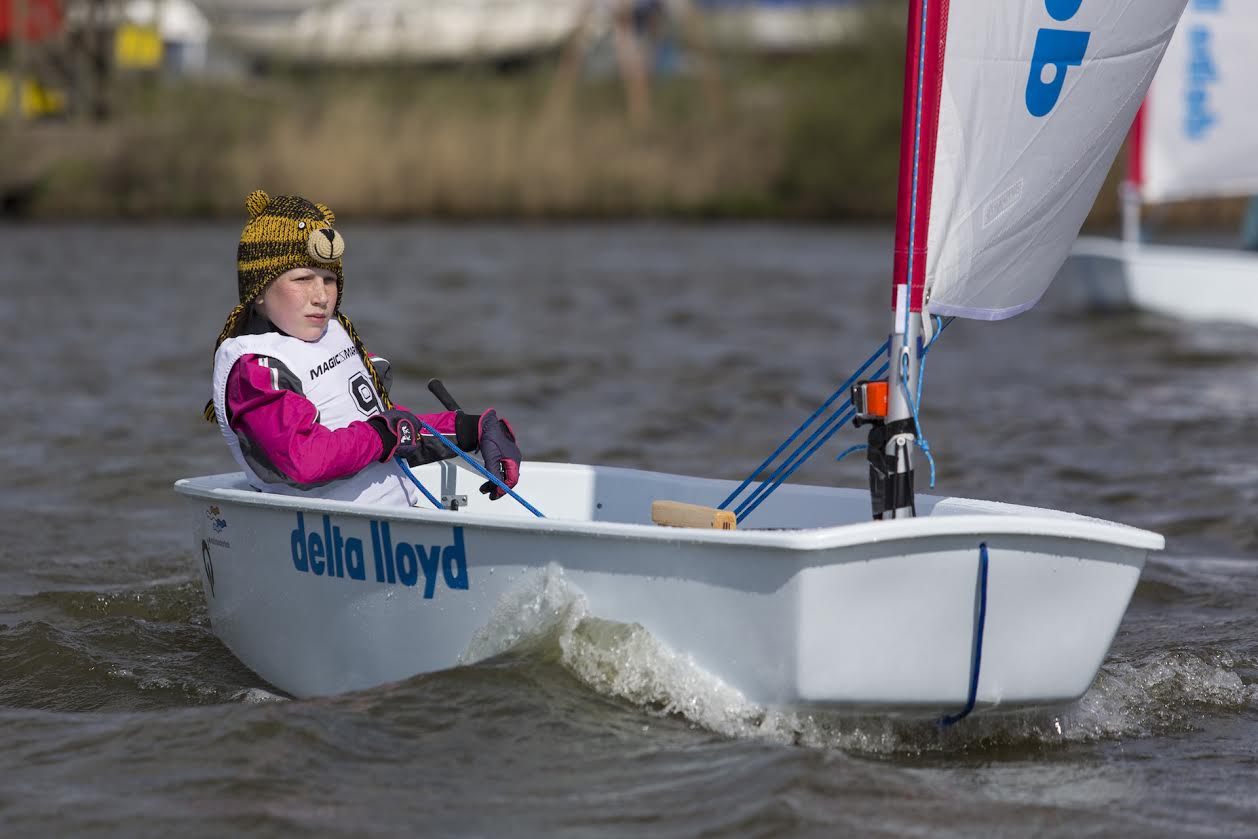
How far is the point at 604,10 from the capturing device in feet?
Result: 117

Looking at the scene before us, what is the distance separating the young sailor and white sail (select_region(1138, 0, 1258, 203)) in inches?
366

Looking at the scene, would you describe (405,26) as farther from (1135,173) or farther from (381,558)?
(381,558)

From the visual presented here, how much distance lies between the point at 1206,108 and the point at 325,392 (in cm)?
1023

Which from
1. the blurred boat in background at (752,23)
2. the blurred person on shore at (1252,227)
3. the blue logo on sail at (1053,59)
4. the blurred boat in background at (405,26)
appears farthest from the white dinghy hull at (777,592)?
the blurred boat in background at (405,26)

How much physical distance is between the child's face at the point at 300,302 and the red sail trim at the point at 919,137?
141 centimetres

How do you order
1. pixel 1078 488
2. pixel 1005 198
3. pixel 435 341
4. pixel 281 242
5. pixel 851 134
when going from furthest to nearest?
pixel 851 134
pixel 435 341
pixel 1078 488
pixel 281 242
pixel 1005 198

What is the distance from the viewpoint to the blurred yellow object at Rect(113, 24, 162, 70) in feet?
87.5

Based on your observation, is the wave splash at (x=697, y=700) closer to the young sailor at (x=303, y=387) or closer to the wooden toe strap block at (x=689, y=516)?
the wooden toe strap block at (x=689, y=516)

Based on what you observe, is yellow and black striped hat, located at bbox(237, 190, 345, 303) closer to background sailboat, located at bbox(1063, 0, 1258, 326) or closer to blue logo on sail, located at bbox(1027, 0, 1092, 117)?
blue logo on sail, located at bbox(1027, 0, 1092, 117)

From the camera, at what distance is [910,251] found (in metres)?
3.62

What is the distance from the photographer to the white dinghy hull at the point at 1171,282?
12805mm

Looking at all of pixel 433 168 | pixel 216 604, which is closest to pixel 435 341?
pixel 216 604

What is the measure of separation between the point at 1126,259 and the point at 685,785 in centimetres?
1109

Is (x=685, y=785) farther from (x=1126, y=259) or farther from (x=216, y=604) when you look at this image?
(x=1126, y=259)
